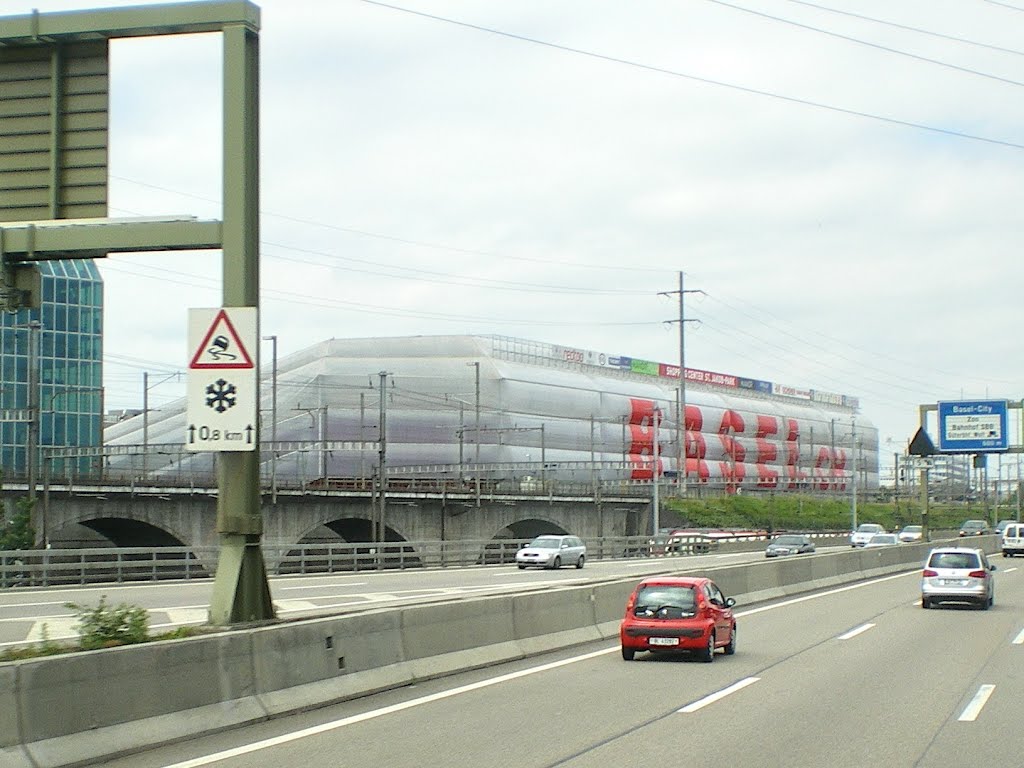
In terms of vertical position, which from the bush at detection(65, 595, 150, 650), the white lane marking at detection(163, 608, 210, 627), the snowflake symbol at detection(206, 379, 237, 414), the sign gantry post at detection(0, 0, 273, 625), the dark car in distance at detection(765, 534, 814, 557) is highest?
the sign gantry post at detection(0, 0, 273, 625)

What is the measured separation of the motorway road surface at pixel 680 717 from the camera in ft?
37.7

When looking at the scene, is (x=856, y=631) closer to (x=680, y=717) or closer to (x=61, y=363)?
(x=680, y=717)

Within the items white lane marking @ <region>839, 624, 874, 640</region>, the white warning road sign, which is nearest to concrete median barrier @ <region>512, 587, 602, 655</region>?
white lane marking @ <region>839, 624, 874, 640</region>

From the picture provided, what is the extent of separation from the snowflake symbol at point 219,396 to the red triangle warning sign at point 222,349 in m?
0.19

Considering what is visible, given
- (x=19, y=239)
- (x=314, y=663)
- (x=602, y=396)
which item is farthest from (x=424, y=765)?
(x=602, y=396)

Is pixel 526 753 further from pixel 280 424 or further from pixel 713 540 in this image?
pixel 280 424

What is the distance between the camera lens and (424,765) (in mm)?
11016

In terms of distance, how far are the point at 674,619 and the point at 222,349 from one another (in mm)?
8901

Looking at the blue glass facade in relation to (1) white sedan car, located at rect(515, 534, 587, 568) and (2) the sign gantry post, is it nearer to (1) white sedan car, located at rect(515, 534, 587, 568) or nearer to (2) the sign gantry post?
(1) white sedan car, located at rect(515, 534, 587, 568)

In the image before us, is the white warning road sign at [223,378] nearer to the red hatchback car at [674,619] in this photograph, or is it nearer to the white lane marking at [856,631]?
the red hatchback car at [674,619]

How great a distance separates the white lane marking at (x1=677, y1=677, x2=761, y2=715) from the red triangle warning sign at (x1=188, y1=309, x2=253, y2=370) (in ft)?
20.1

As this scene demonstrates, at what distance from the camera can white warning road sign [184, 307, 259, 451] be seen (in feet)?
47.9

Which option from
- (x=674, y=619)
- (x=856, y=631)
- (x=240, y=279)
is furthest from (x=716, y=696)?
(x=856, y=631)

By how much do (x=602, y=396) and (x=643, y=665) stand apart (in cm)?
12059
